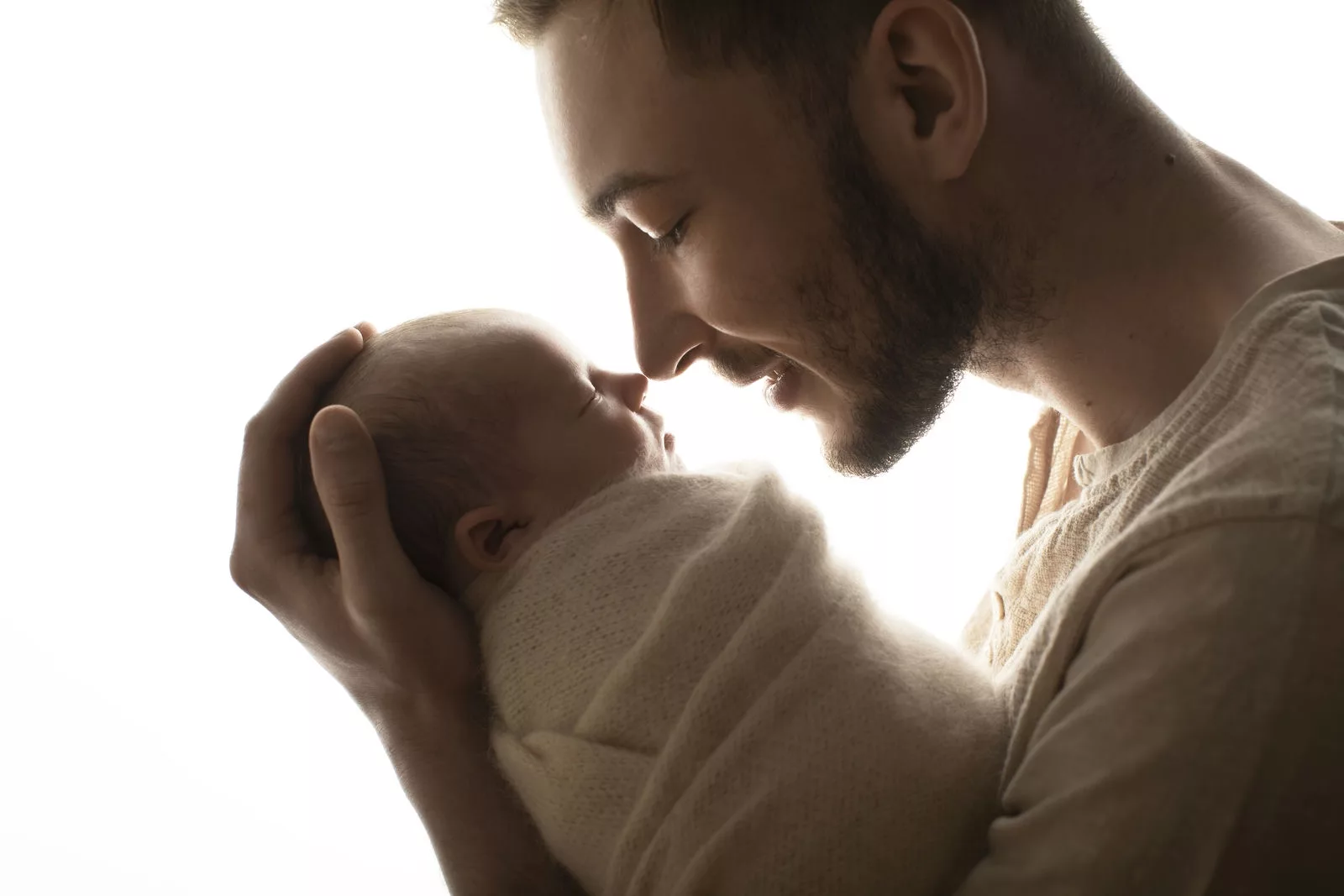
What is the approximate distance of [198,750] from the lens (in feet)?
5.61

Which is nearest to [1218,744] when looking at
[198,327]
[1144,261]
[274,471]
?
[1144,261]

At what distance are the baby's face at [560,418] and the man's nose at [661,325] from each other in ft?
0.28

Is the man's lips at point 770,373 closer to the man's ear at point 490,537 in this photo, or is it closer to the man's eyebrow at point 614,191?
the man's eyebrow at point 614,191

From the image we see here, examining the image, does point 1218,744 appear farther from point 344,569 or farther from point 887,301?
point 344,569

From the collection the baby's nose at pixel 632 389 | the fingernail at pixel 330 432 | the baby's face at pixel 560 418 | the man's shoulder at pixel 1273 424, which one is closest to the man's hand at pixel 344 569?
the fingernail at pixel 330 432

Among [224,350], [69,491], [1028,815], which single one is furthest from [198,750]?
[1028,815]

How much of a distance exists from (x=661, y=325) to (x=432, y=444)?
0.33 m

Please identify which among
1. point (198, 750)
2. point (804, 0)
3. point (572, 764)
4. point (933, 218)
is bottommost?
point (198, 750)

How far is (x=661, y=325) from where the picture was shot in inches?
A: 51.4

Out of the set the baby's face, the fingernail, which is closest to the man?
the fingernail

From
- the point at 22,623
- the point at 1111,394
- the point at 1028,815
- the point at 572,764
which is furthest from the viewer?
the point at 22,623

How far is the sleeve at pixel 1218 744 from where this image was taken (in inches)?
28.6

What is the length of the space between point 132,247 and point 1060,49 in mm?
1352

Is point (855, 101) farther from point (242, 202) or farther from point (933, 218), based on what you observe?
point (242, 202)
